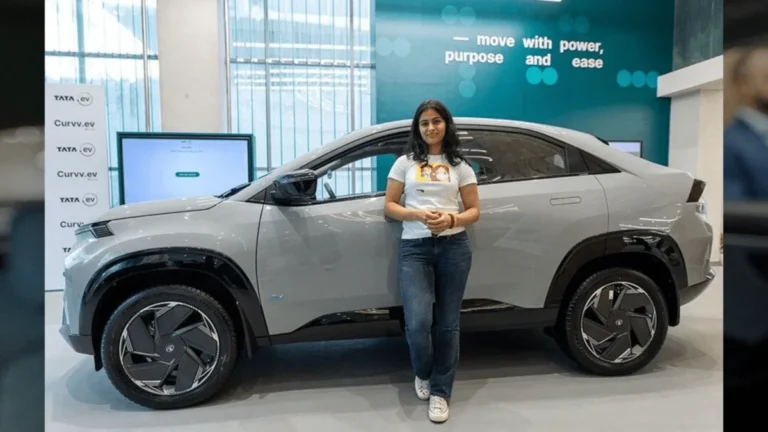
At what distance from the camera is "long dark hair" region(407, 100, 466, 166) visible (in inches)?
106

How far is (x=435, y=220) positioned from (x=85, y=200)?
5.09 meters

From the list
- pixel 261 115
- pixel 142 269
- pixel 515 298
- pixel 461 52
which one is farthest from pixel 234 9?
pixel 515 298

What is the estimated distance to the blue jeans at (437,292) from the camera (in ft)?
8.69

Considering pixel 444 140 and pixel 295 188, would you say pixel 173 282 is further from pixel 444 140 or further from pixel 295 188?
pixel 444 140

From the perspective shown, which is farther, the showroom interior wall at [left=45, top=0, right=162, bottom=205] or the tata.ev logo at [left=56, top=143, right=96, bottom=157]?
the showroom interior wall at [left=45, top=0, right=162, bottom=205]

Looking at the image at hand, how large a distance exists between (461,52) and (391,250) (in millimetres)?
5337

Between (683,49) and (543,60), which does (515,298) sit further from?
(683,49)

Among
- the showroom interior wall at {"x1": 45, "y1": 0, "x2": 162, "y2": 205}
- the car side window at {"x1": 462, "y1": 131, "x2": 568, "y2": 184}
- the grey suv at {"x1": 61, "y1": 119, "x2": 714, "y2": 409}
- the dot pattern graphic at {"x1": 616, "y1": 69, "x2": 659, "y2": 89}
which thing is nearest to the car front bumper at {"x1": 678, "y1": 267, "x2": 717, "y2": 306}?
the grey suv at {"x1": 61, "y1": 119, "x2": 714, "y2": 409}

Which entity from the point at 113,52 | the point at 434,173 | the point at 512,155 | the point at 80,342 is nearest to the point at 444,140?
the point at 434,173

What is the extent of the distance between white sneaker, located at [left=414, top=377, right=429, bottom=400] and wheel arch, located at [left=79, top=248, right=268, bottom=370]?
0.89 m

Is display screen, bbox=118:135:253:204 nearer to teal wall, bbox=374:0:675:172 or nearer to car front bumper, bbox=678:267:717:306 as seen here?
teal wall, bbox=374:0:675:172

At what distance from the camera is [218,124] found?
7273 millimetres

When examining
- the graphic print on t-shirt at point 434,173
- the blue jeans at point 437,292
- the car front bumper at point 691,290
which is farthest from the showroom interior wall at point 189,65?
the car front bumper at point 691,290

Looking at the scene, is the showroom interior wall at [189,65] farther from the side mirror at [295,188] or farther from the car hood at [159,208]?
the side mirror at [295,188]
